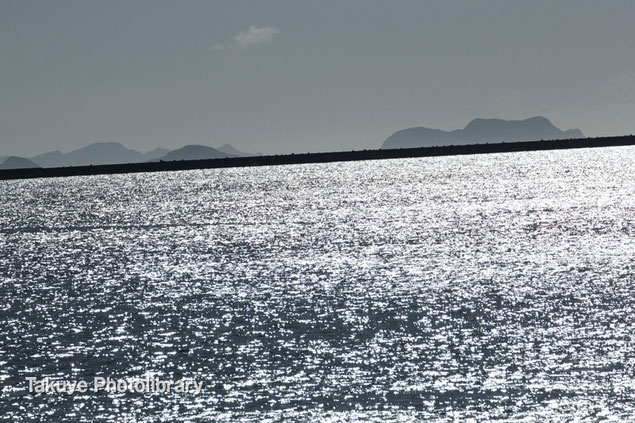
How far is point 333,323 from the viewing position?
125ft

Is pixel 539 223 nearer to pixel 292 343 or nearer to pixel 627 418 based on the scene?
pixel 292 343

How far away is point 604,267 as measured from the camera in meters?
55.2

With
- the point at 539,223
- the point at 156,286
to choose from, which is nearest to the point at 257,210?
the point at 539,223

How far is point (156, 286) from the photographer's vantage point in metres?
53.2

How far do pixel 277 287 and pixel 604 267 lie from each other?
2081 cm

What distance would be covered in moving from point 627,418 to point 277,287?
3094 centimetres

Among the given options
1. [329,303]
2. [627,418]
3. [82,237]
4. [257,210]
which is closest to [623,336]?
[627,418]

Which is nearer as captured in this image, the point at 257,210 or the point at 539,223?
the point at 539,223

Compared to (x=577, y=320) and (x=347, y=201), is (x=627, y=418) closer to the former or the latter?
(x=577, y=320)

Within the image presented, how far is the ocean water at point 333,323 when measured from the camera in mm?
24766

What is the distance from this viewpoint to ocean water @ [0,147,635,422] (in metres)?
24.8

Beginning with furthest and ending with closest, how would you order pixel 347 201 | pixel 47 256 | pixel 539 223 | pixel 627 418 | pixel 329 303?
pixel 347 201
pixel 539 223
pixel 47 256
pixel 329 303
pixel 627 418

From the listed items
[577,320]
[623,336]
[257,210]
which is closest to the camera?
[623,336]

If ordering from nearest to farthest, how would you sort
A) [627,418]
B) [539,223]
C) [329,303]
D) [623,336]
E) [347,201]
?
[627,418] → [623,336] → [329,303] → [539,223] → [347,201]
